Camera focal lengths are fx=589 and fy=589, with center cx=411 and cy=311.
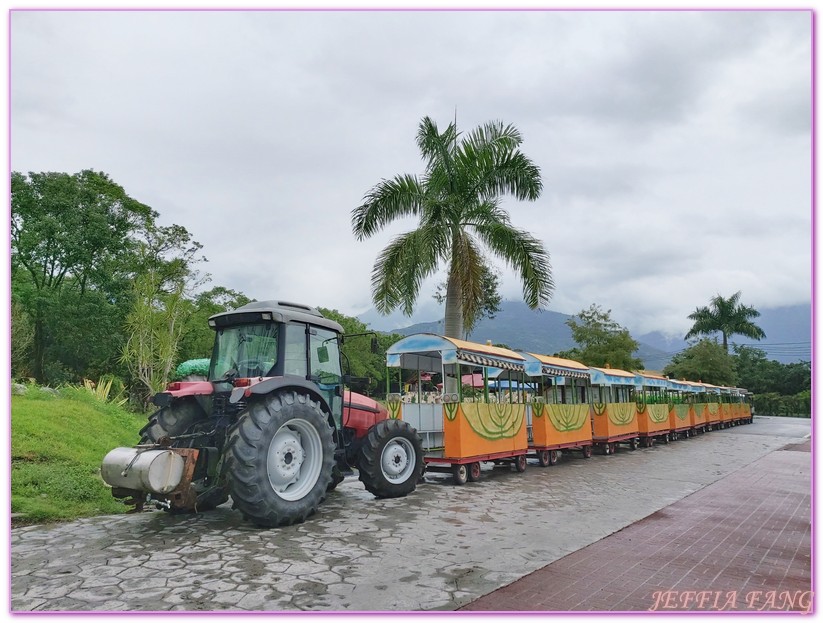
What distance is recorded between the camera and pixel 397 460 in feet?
28.6

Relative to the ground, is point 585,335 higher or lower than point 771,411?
higher

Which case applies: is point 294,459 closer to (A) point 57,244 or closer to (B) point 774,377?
(A) point 57,244

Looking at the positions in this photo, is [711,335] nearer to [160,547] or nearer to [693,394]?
[693,394]

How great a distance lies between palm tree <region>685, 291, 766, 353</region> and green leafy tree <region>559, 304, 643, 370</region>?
11.6 m

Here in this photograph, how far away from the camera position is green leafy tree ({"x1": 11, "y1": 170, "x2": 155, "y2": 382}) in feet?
75.0

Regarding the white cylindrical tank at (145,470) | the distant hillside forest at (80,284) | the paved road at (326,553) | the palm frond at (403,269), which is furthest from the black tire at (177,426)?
the distant hillside forest at (80,284)

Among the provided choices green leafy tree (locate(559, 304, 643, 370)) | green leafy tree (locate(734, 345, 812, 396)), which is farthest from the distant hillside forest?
green leafy tree (locate(734, 345, 812, 396))

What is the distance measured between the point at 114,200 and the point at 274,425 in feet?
75.2

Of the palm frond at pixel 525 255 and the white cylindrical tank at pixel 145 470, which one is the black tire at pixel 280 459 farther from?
the palm frond at pixel 525 255

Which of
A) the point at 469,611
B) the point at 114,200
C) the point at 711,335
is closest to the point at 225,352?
the point at 469,611

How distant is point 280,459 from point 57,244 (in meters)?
21.4

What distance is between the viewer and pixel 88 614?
3887mm

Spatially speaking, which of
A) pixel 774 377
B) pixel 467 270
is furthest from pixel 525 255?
pixel 774 377

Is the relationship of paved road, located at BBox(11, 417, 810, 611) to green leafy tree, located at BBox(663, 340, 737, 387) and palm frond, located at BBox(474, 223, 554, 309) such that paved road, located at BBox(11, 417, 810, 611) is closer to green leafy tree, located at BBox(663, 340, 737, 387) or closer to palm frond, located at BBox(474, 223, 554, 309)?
palm frond, located at BBox(474, 223, 554, 309)
